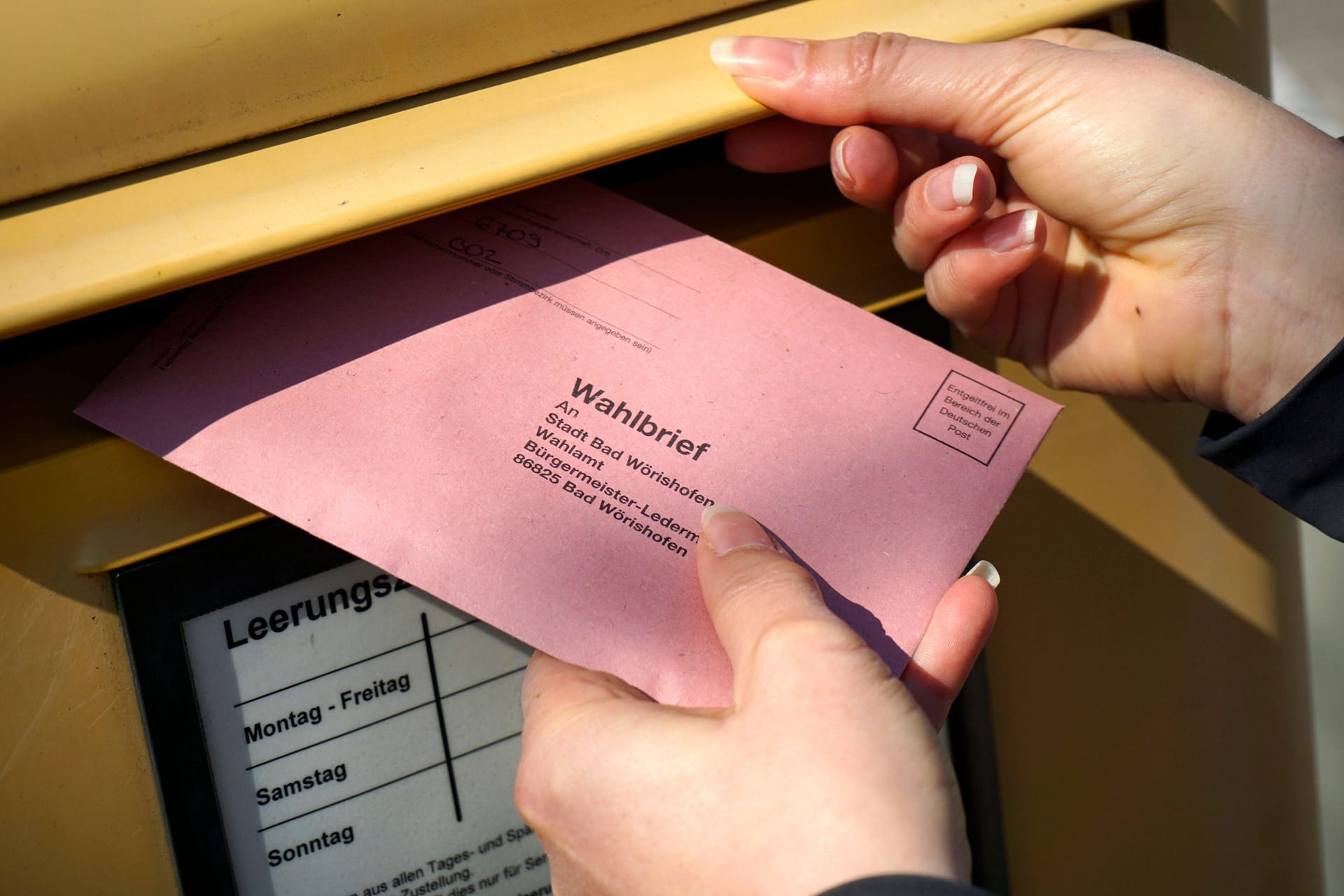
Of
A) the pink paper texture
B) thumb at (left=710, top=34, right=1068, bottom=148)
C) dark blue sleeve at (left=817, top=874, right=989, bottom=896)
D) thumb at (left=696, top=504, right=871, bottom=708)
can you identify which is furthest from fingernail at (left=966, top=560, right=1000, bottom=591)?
thumb at (left=710, top=34, right=1068, bottom=148)

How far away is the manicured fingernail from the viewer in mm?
793

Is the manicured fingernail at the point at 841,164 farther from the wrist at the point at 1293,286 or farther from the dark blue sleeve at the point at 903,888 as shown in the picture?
the dark blue sleeve at the point at 903,888

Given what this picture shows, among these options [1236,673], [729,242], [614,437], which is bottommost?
[1236,673]

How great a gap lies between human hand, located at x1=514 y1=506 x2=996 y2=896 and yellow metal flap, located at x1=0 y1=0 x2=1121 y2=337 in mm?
296

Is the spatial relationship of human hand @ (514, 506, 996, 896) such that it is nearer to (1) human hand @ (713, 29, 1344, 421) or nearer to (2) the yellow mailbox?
(2) the yellow mailbox

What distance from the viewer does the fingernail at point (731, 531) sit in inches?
27.1

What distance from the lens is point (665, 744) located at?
648mm

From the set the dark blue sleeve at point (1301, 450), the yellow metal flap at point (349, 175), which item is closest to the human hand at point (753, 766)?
the yellow metal flap at point (349, 175)

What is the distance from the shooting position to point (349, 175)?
0.63 metres

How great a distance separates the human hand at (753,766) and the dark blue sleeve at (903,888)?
0.01 meters

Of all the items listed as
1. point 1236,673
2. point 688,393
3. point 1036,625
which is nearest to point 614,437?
point 688,393

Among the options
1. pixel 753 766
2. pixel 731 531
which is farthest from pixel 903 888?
pixel 731 531

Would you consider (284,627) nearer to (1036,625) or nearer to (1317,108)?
(1036,625)

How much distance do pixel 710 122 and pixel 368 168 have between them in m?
0.24
